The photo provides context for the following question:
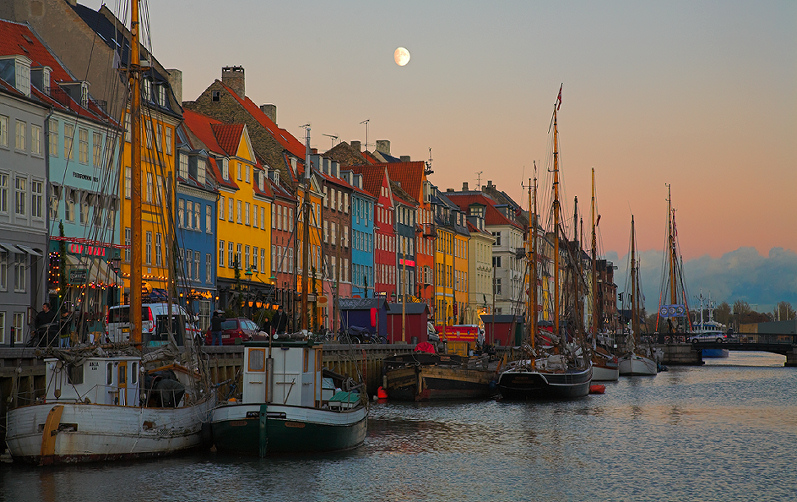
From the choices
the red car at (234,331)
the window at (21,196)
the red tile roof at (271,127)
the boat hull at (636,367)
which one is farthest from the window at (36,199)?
the boat hull at (636,367)

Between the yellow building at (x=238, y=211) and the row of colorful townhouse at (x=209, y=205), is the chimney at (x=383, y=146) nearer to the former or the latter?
the row of colorful townhouse at (x=209, y=205)

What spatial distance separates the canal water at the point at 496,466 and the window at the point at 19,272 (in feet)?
58.5

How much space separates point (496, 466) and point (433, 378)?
82.2 ft

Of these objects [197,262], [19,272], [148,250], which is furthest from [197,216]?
[19,272]

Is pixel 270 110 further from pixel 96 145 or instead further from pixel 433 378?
pixel 433 378

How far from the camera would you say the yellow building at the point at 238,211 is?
258ft

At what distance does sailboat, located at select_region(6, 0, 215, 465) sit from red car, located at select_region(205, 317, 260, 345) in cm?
1507

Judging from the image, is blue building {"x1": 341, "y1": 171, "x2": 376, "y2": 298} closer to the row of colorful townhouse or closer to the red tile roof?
the row of colorful townhouse

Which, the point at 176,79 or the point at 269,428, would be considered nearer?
the point at 269,428

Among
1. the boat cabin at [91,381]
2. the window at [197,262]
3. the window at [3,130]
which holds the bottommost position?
the boat cabin at [91,381]

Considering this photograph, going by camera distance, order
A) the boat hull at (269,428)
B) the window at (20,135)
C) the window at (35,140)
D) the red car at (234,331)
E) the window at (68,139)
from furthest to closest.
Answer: the window at (68,139), the window at (35,140), the window at (20,135), the red car at (234,331), the boat hull at (269,428)

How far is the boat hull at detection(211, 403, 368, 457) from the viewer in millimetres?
33781

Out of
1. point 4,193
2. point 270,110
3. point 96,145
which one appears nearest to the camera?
point 4,193

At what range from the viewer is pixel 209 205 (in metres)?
77.2
